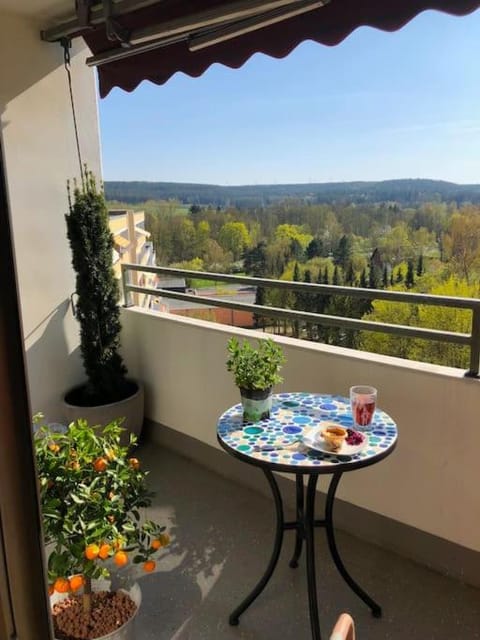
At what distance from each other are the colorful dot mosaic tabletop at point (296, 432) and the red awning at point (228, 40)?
1392 millimetres

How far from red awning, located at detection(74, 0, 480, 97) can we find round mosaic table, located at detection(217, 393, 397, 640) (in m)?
1.40

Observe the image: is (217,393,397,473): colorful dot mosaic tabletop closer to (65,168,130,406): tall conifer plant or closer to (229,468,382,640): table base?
(229,468,382,640): table base

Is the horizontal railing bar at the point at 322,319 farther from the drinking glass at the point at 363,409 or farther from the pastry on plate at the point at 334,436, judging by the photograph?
the pastry on plate at the point at 334,436

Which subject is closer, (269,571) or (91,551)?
(91,551)

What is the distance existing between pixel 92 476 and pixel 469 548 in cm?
152

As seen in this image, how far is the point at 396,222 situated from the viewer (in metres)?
2.13

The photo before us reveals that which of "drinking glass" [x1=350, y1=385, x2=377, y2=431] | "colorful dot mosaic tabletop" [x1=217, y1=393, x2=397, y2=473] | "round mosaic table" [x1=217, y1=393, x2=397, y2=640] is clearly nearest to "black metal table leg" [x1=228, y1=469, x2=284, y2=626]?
"round mosaic table" [x1=217, y1=393, x2=397, y2=640]

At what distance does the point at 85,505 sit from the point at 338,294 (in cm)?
144

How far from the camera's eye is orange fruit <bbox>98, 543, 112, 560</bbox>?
1.33 meters

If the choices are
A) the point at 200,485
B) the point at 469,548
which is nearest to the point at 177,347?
the point at 200,485

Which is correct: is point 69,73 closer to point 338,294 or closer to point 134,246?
point 134,246

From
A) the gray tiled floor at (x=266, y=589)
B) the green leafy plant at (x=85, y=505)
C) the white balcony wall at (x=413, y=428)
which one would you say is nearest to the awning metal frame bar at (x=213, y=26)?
the white balcony wall at (x=413, y=428)

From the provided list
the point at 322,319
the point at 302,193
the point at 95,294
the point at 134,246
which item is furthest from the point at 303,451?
the point at 134,246

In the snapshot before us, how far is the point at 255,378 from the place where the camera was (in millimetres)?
1763
